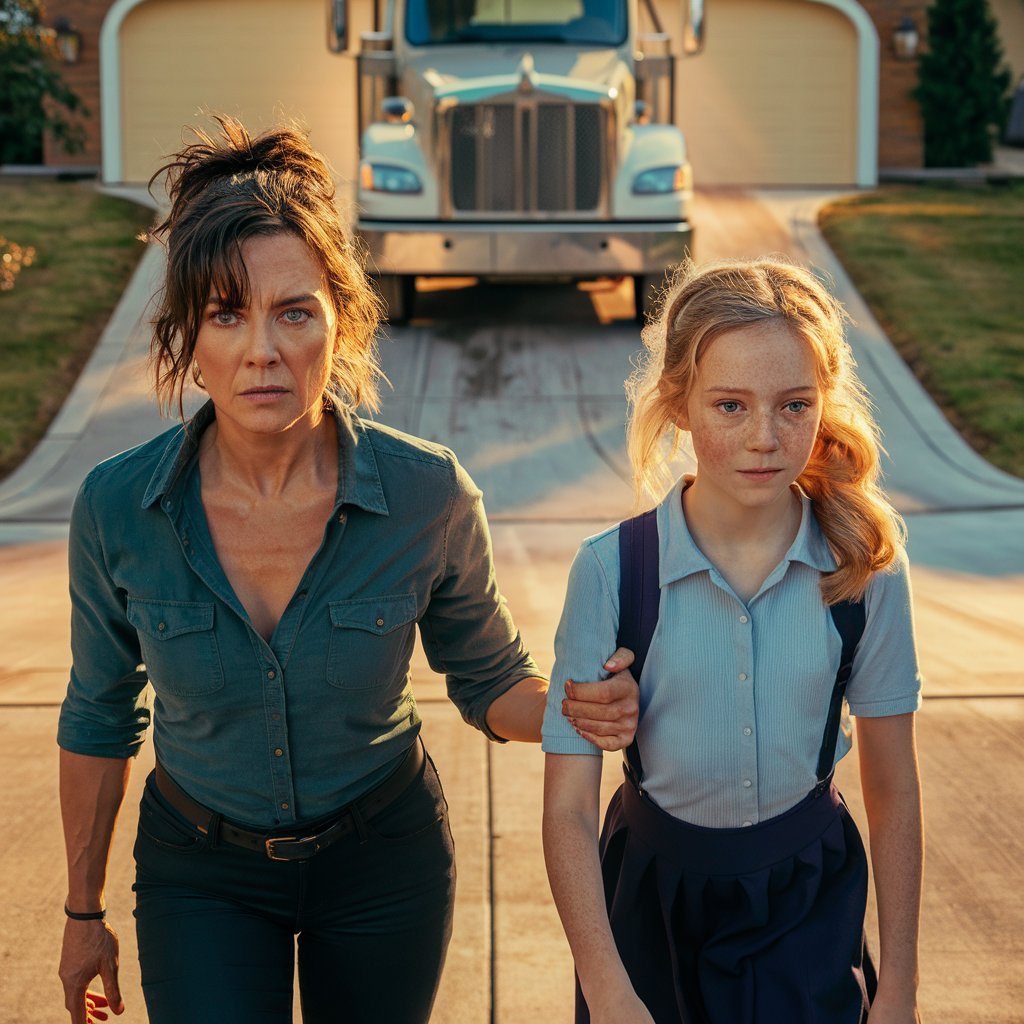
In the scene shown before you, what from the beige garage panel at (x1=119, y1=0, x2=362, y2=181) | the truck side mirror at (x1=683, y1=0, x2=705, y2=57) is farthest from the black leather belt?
the beige garage panel at (x1=119, y1=0, x2=362, y2=181)

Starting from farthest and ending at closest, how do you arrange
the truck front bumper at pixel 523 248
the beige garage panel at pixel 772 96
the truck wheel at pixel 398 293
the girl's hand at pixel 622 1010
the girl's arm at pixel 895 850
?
the beige garage panel at pixel 772 96 → the truck wheel at pixel 398 293 → the truck front bumper at pixel 523 248 → the girl's arm at pixel 895 850 → the girl's hand at pixel 622 1010

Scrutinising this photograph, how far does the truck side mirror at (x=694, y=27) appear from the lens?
1263 centimetres

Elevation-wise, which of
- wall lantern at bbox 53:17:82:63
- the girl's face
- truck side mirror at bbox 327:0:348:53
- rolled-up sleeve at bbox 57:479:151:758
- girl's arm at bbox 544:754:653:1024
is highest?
wall lantern at bbox 53:17:82:63

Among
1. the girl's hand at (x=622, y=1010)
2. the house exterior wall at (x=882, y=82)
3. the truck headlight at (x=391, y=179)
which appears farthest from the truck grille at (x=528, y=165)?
the girl's hand at (x=622, y=1010)

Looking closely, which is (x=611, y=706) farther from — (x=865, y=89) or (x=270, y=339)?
(x=865, y=89)

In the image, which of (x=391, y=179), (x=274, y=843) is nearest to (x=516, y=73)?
(x=391, y=179)

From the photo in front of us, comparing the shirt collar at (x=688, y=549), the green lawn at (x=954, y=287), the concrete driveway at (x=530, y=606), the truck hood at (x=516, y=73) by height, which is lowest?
the concrete driveway at (x=530, y=606)

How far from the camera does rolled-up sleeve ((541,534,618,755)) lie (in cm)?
219

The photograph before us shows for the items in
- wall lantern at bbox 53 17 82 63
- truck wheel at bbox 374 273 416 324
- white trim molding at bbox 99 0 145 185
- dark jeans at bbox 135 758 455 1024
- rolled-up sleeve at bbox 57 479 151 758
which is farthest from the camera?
wall lantern at bbox 53 17 82 63

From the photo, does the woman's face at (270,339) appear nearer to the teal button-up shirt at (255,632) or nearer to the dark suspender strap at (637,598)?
the teal button-up shirt at (255,632)

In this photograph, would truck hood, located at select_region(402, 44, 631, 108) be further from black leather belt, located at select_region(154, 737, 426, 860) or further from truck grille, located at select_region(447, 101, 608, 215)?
black leather belt, located at select_region(154, 737, 426, 860)

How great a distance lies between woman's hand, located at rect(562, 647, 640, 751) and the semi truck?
10231mm

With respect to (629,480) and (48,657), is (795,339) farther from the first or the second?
(629,480)

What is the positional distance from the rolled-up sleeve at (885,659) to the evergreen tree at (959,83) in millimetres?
20811
